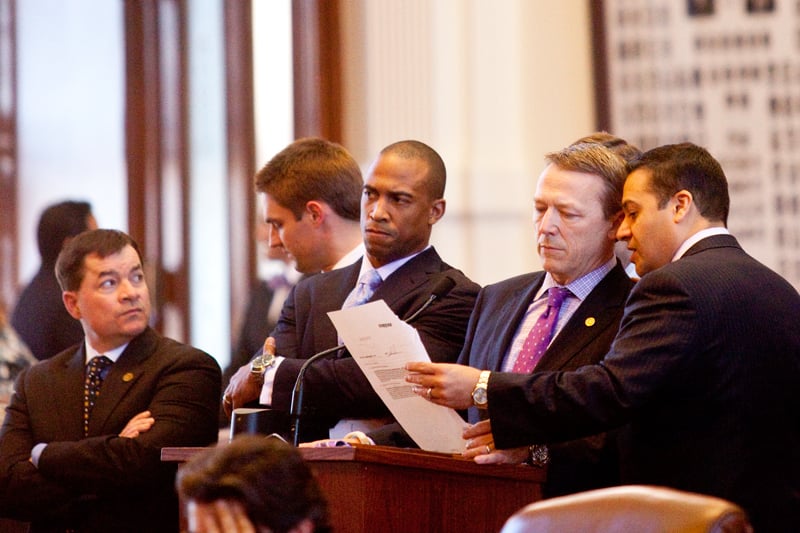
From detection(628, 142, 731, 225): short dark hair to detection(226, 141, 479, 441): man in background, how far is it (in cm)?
85

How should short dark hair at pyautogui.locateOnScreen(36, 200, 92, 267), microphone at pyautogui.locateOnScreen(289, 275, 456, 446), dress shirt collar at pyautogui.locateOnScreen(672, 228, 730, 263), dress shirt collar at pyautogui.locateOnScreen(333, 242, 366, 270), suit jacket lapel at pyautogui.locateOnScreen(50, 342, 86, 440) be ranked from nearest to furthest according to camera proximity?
dress shirt collar at pyautogui.locateOnScreen(672, 228, 730, 263), microphone at pyautogui.locateOnScreen(289, 275, 456, 446), suit jacket lapel at pyautogui.locateOnScreen(50, 342, 86, 440), dress shirt collar at pyautogui.locateOnScreen(333, 242, 366, 270), short dark hair at pyautogui.locateOnScreen(36, 200, 92, 267)

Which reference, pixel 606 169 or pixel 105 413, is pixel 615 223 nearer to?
pixel 606 169

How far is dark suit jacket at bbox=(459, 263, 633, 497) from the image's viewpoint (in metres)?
3.54

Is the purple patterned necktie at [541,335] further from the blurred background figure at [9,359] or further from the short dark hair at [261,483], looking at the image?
the blurred background figure at [9,359]

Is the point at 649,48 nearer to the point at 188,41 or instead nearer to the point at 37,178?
the point at 188,41

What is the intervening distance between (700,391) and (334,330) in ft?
4.28

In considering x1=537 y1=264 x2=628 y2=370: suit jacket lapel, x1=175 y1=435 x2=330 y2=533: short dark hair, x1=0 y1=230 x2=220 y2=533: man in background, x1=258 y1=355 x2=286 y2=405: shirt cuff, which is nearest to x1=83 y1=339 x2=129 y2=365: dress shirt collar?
x1=0 y1=230 x2=220 y2=533: man in background

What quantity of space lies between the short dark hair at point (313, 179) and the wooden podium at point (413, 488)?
4.46ft

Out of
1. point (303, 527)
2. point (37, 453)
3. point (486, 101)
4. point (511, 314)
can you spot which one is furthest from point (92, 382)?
point (486, 101)

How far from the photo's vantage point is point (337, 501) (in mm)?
3332

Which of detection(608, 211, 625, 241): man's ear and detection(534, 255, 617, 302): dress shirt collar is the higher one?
detection(608, 211, 625, 241): man's ear

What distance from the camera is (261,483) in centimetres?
224

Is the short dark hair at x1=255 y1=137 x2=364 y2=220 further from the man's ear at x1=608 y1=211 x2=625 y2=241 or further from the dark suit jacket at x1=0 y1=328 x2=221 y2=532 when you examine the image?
the man's ear at x1=608 y1=211 x2=625 y2=241

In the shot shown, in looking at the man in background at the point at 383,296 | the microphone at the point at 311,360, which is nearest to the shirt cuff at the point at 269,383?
the man in background at the point at 383,296
